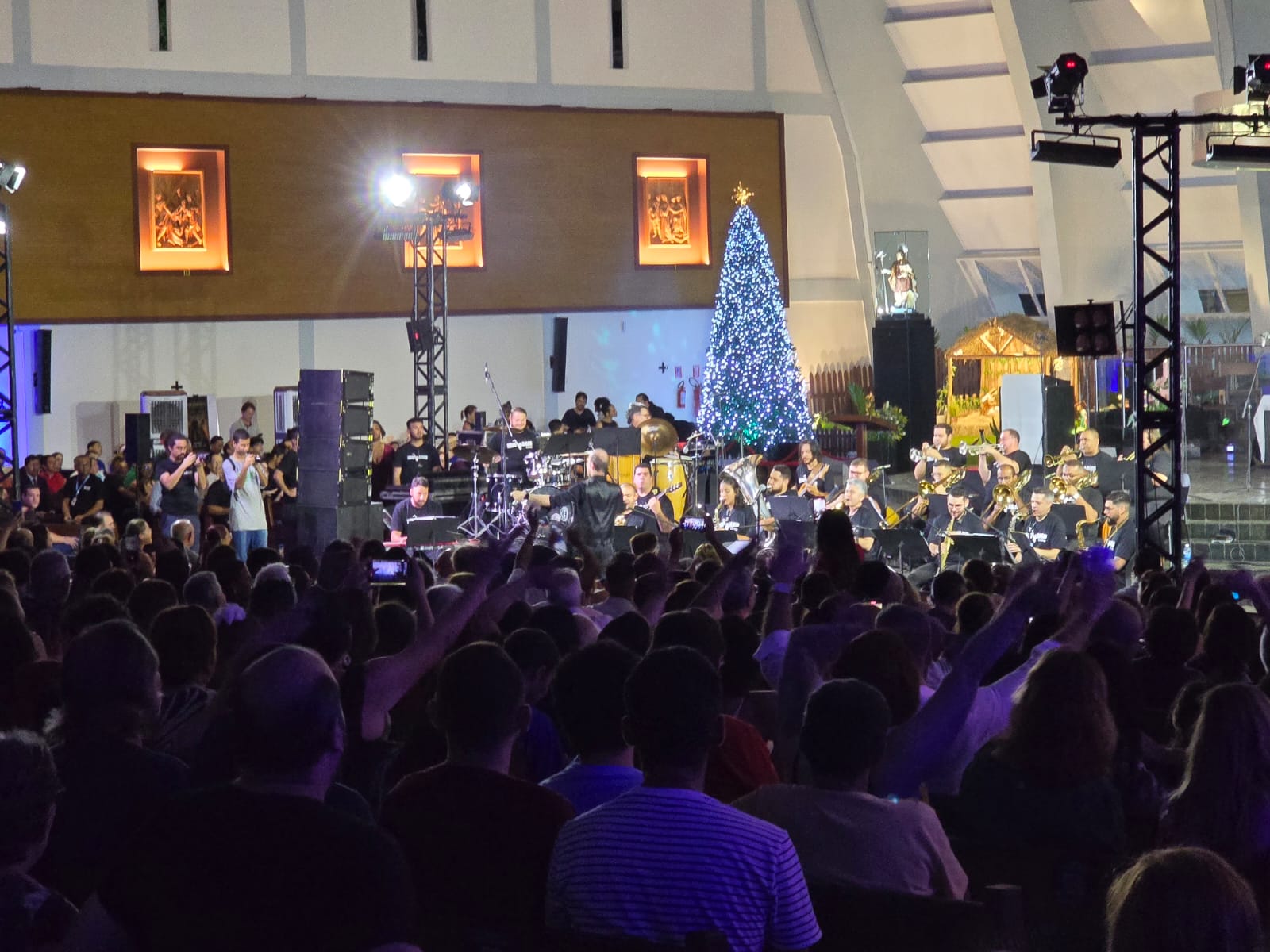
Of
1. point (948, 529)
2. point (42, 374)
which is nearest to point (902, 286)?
point (948, 529)

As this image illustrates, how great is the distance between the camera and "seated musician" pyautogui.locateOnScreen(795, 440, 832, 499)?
1528 centimetres

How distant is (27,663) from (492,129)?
18.9m

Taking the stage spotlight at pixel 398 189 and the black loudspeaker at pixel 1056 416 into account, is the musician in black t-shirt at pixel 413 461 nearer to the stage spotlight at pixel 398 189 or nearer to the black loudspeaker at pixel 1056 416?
the stage spotlight at pixel 398 189

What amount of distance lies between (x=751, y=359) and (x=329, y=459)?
9.49 meters

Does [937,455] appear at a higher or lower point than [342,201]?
lower

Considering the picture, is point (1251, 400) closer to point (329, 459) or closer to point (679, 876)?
point (329, 459)

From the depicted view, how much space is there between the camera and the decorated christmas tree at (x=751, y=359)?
2206 centimetres

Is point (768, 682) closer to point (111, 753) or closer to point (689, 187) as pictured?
point (111, 753)

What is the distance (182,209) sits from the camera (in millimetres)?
21375

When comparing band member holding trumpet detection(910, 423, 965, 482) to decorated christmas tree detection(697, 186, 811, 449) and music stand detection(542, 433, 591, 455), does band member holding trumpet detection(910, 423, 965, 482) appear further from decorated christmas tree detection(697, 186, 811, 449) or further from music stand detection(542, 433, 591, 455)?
decorated christmas tree detection(697, 186, 811, 449)

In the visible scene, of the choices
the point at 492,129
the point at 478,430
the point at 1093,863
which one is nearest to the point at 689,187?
the point at 492,129

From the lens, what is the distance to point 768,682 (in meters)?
5.47

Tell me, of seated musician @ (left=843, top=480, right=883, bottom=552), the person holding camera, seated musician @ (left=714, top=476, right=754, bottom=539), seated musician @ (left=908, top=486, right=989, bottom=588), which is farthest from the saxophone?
the person holding camera

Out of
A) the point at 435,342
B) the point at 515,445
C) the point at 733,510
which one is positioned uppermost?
the point at 435,342
